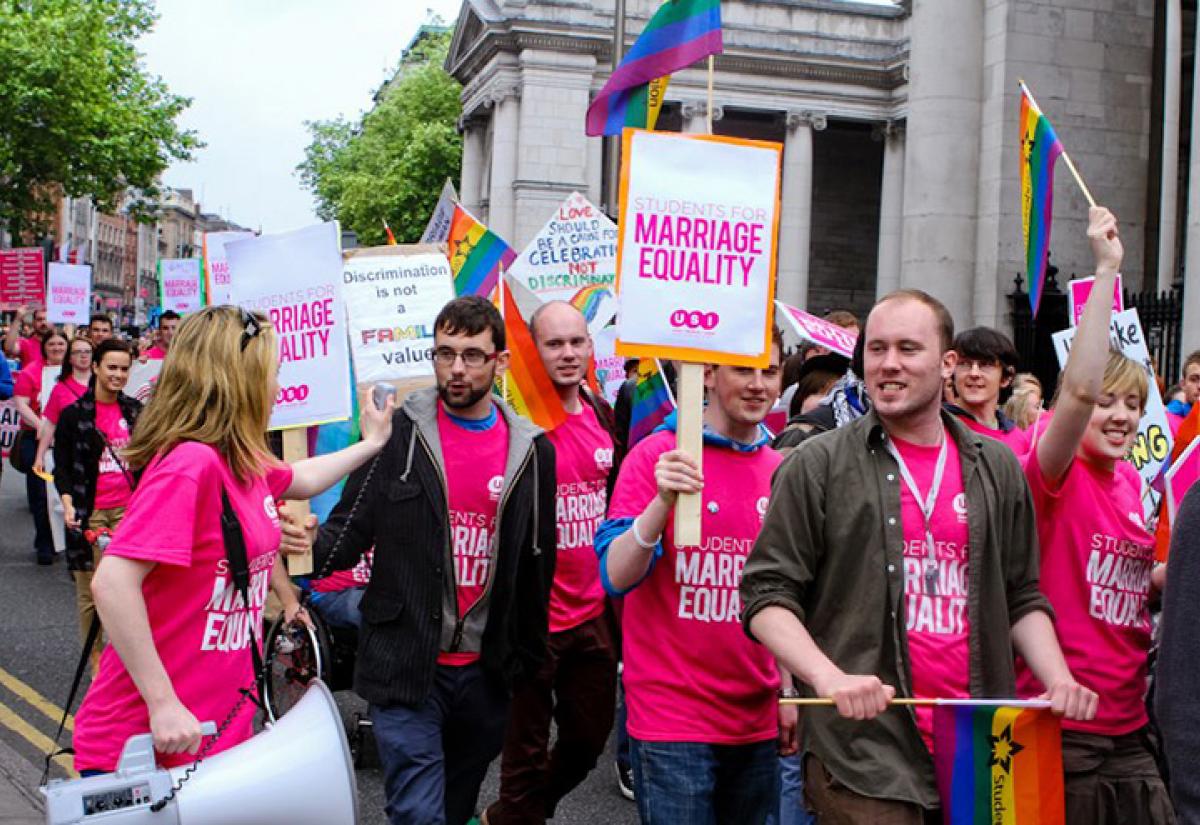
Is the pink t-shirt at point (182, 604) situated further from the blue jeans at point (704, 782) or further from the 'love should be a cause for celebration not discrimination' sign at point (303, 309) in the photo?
the 'love should be a cause for celebration not discrimination' sign at point (303, 309)

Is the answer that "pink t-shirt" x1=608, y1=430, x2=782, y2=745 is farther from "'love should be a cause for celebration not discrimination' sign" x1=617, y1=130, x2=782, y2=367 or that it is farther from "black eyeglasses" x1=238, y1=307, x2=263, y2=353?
"black eyeglasses" x1=238, y1=307, x2=263, y2=353

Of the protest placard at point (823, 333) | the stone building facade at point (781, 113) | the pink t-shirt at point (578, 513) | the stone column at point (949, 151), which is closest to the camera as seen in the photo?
the pink t-shirt at point (578, 513)

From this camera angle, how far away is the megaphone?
3.14 meters

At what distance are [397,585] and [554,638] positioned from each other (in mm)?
1192

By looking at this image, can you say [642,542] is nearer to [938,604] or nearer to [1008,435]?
[938,604]

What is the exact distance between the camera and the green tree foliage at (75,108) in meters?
41.4

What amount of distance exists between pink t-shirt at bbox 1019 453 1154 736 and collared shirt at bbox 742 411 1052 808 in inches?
25.7

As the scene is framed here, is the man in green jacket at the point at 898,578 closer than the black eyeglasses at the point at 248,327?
Yes

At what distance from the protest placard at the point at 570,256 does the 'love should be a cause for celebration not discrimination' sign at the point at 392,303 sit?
4554 mm

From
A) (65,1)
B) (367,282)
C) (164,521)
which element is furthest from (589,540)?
(65,1)

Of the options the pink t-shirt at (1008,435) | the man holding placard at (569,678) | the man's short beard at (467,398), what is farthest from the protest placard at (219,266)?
the pink t-shirt at (1008,435)

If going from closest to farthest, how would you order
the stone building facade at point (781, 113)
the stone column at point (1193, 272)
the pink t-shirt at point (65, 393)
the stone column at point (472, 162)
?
the pink t-shirt at point (65, 393), the stone column at point (1193, 272), the stone building facade at point (781, 113), the stone column at point (472, 162)

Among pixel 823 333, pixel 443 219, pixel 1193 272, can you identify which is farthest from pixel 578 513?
pixel 1193 272

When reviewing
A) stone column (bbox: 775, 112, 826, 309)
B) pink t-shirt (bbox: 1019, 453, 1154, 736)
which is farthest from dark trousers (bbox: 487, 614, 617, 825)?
stone column (bbox: 775, 112, 826, 309)
